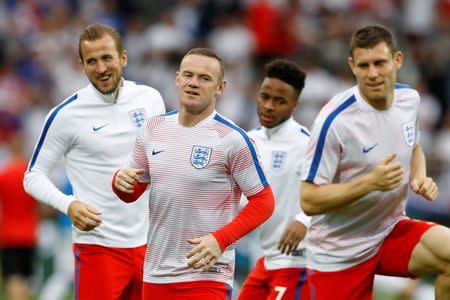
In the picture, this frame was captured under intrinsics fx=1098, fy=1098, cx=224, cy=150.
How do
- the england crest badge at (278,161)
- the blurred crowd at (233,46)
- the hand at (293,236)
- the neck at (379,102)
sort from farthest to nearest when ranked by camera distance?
the blurred crowd at (233,46) < the england crest badge at (278,161) < the hand at (293,236) < the neck at (379,102)

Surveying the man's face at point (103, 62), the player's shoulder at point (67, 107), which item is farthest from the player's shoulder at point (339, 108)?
the player's shoulder at point (67, 107)

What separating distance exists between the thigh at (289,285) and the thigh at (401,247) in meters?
0.90

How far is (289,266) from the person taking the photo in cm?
841

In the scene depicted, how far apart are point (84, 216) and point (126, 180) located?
70 cm

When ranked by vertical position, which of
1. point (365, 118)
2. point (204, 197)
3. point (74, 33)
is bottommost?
point (204, 197)

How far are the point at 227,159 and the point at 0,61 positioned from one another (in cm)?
1232

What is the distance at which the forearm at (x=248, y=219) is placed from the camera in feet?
22.6

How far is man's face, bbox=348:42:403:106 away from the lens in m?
7.36

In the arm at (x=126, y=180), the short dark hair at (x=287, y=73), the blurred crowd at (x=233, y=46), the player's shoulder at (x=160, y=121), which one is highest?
the blurred crowd at (x=233, y=46)

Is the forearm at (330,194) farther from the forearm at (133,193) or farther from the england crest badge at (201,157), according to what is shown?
the forearm at (133,193)

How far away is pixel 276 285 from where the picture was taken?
8406 mm

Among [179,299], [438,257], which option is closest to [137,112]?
[179,299]

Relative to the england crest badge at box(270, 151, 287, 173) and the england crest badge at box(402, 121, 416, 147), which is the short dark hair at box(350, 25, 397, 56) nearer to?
the england crest badge at box(402, 121, 416, 147)

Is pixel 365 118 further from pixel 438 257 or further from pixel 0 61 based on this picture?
pixel 0 61
